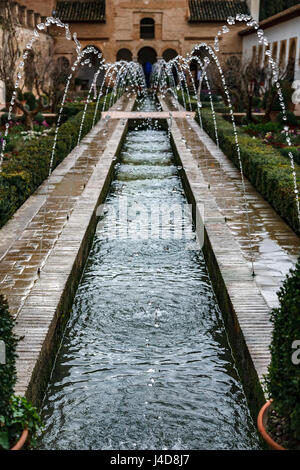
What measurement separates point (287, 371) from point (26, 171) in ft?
20.6

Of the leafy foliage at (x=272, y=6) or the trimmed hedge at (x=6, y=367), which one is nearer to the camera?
the trimmed hedge at (x=6, y=367)

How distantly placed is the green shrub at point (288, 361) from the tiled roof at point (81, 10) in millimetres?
32952

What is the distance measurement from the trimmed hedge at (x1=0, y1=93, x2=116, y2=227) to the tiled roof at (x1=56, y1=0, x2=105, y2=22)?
23.3 metres

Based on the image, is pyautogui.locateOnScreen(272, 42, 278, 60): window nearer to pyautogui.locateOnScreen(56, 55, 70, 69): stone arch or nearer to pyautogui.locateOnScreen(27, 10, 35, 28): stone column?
pyautogui.locateOnScreen(56, 55, 70, 69): stone arch

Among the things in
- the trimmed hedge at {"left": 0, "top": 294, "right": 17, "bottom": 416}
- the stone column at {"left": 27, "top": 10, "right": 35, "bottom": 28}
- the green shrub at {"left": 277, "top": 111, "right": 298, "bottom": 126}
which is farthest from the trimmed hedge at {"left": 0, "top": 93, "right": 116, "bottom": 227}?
the stone column at {"left": 27, "top": 10, "right": 35, "bottom": 28}

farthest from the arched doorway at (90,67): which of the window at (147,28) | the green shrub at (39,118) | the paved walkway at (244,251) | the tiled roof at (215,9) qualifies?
the paved walkway at (244,251)

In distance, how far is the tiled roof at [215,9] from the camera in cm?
3338

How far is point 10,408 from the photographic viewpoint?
289 centimetres

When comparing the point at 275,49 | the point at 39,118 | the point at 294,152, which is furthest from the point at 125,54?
the point at 294,152

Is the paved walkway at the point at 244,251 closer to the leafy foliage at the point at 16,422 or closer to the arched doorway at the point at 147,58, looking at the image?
the leafy foliage at the point at 16,422

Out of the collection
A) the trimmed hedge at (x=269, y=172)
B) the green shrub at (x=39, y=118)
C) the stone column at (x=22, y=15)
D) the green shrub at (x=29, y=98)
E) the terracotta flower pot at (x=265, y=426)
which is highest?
the stone column at (x=22, y=15)

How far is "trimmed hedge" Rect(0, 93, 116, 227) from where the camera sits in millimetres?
7227

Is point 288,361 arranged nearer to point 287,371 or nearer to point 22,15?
point 287,371
